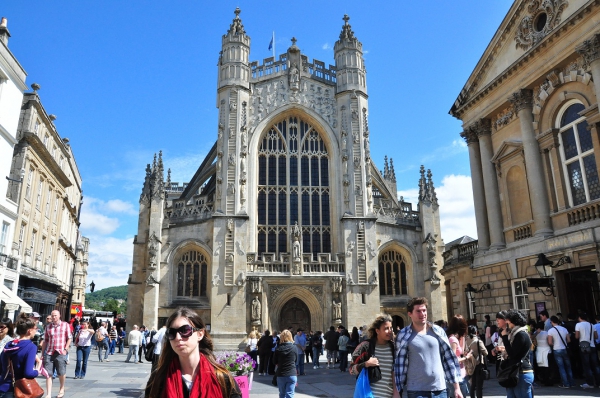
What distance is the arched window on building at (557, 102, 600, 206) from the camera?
1345 centimetres

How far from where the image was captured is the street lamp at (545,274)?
1296 cm

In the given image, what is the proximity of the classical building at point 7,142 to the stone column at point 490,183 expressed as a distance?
752 inches

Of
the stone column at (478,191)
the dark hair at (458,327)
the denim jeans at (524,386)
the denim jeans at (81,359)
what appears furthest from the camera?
the stone column at (478,191)

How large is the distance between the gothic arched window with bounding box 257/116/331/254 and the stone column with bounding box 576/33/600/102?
19597 millimetres

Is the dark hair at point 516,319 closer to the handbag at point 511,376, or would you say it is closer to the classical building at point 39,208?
the handbag at point 511,376

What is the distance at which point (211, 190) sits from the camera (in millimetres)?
31781

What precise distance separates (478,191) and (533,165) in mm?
3198

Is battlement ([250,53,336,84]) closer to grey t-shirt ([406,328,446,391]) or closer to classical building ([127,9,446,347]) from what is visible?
classical building ([127,9,446,347])

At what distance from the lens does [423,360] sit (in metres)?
4.79

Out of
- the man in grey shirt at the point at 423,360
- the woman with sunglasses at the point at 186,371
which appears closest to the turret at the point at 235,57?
the man in grey shirt at the point at 423,360

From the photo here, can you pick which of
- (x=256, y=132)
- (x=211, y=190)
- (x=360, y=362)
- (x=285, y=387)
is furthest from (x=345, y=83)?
(x=360, y=362)

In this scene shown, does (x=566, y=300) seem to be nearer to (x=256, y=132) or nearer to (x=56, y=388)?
(x=56, y=388)

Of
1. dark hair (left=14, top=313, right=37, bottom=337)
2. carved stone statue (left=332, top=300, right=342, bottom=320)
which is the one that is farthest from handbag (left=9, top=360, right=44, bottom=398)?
carved stone statue (left=332, top=300, right=342, bottom=320)

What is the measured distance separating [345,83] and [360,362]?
28800 mm
